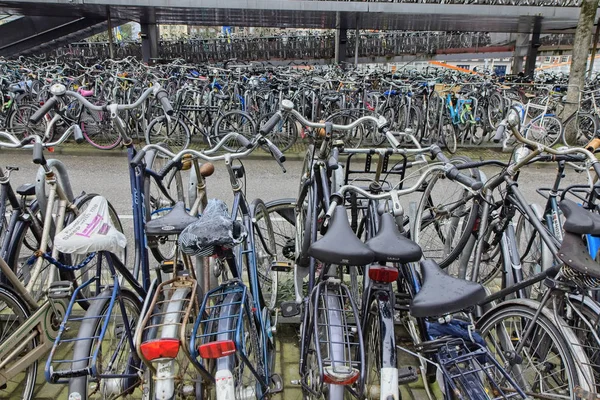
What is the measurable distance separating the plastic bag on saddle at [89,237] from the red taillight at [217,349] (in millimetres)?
773

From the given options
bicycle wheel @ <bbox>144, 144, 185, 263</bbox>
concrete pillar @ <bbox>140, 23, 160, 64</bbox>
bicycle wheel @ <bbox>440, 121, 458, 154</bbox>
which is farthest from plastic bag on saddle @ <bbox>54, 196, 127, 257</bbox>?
concrete pillar @ <bbox>140, 23, 160, 64</bbox>

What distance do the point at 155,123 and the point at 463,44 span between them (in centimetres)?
2546

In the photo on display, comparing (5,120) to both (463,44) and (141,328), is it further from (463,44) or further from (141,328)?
(463,44)

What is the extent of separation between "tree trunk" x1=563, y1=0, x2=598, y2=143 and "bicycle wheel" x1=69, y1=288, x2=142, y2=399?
10.2 metres

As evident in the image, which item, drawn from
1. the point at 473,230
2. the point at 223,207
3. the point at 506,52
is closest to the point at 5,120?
the point at 223,207

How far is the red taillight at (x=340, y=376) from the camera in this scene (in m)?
1.71

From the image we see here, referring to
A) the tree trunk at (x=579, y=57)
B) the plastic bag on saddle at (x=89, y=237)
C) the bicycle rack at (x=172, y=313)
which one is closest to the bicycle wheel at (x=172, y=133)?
the plastic bag on saddle at (x=89, y=237)

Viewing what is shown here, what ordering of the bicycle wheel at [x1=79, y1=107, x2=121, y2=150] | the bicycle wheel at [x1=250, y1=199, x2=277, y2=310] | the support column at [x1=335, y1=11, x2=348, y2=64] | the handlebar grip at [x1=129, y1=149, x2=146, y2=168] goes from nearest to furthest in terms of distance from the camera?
the handlebar grip at [x1=129, y1=149, x2=146, y2=168] → the bicycle wheel at [x1=250, y1=199, x2=277, y2=310] → the bicycle wheel at [x1=79, y1=107, x2=121, y2=150] → the support column at [x1=335, y1=11, x2=348, y2=64]

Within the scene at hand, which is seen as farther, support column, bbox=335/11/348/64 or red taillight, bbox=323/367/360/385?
support column, bbox=335/11/348/64

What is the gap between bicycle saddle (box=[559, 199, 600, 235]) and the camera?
1879 millimetres

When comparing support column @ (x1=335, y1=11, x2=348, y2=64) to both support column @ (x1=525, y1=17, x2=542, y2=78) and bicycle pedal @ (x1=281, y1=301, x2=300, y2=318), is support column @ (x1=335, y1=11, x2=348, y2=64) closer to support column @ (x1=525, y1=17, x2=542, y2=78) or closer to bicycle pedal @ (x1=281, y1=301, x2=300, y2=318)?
support column @ (x1=525, y1=17, x2=542, y2=78)

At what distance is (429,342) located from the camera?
1914 millimetres

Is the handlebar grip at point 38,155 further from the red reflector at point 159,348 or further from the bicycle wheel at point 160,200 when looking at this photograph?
the red reflector at point 159,348

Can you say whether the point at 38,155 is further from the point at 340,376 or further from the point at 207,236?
the point at 340,376
